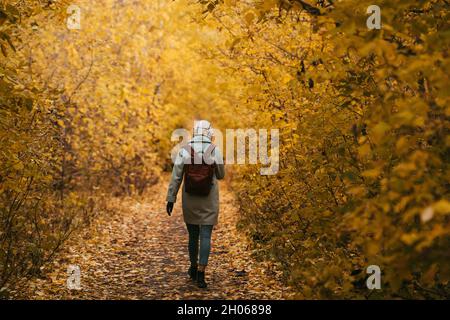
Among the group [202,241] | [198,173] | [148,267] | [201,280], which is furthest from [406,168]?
[148,267]

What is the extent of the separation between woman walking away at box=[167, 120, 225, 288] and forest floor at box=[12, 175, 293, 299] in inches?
21.1

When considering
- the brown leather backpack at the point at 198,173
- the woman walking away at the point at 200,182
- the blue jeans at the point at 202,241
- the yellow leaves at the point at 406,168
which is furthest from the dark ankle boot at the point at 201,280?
the yellow leaves at the point at 406,168

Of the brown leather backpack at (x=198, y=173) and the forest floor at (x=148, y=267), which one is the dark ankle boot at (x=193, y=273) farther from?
the brown leather backpack at (x=198, y=173)

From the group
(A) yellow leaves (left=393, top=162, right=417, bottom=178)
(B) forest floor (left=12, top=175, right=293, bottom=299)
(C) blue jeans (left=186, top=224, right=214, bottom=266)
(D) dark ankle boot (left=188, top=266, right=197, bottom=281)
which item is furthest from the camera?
(D) dark ankle boot (left=188, top=266, right=197, bottom=281)

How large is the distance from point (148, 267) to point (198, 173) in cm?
226

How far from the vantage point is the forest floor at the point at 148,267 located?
659 centimetres

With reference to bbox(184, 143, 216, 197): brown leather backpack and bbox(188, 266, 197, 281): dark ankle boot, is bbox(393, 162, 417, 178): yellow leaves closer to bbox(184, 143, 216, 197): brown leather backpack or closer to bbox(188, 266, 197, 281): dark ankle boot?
bbox(184, 143, 216, 197): brown leather backpack

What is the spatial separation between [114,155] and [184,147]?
774 centimetres

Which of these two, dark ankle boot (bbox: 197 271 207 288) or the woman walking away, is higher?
the woman walking away

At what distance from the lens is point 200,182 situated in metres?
6.66

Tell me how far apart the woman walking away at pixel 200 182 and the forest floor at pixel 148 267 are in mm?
536

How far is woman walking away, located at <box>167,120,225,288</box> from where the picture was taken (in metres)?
6.66

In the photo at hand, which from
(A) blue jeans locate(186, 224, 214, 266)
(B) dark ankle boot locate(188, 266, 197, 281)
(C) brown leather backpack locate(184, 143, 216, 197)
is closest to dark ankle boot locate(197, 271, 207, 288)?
(A) blue jeans locate(186, 224, 214, 266)
